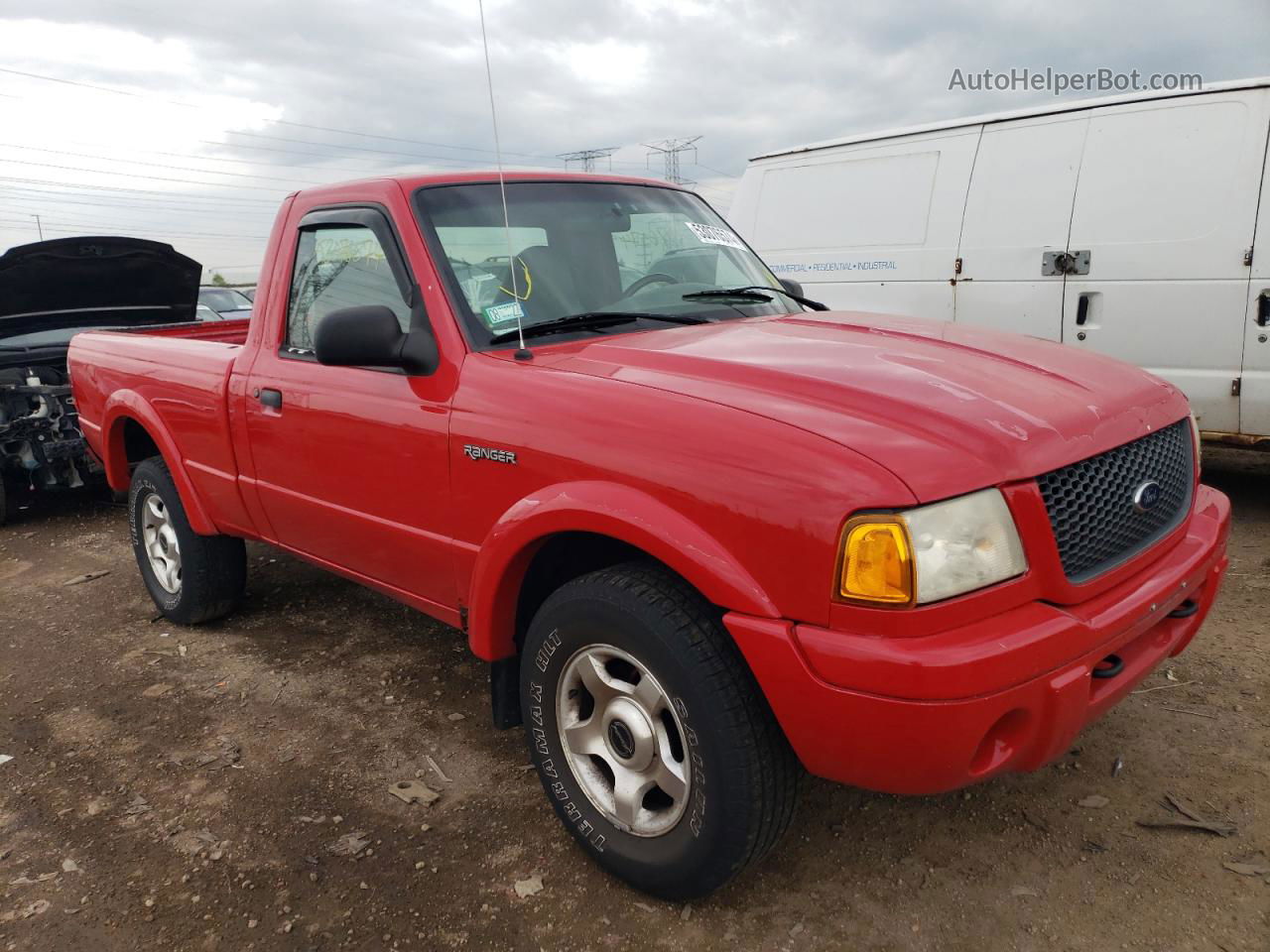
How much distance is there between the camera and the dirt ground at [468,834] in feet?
7.66

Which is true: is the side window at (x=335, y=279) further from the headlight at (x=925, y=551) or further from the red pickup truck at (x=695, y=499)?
the headlight at (x=925, y=551)

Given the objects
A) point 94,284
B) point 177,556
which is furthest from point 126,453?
point 94,284

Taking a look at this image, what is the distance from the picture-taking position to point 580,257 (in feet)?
10.1

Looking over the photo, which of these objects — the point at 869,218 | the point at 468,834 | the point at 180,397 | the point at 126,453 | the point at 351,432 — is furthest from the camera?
the point at 869,218

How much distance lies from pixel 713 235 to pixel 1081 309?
308 cm

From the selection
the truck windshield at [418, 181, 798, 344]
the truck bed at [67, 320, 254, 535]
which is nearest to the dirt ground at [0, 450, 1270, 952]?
the truck bed at [67, 320, 254, 535]

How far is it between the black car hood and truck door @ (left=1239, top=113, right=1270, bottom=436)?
6831 millimetres

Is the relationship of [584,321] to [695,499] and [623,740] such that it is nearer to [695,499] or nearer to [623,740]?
[695,499]

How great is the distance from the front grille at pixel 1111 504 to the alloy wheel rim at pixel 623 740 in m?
0.95

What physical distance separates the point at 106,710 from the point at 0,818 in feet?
2.43

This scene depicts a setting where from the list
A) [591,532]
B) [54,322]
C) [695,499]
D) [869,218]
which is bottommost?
[591,532]

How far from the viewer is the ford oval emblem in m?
2.21

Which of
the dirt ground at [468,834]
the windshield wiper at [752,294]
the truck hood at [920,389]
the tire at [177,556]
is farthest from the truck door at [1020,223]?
the tire at [177,556]

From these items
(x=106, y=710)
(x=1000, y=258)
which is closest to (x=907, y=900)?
(x=106, y=710)
